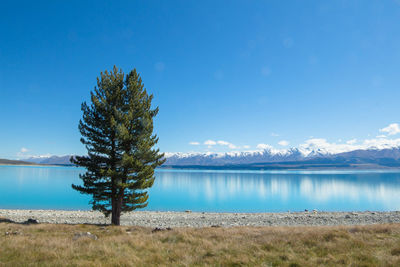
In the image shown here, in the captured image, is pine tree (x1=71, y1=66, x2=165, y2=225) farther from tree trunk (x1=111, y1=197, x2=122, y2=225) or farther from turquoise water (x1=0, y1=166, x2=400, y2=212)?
turquoise water (x1=0, y1=166, x2=400, y2=212)

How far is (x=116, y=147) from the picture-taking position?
67.4 feet

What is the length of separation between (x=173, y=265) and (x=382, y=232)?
1174 cm

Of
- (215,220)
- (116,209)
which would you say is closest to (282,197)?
(215,220)

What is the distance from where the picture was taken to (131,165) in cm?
1977

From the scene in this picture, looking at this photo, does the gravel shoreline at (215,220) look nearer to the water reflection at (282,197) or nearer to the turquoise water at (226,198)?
the turquoise water at (226,198)

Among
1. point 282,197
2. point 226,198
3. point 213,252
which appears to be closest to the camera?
point 213,252

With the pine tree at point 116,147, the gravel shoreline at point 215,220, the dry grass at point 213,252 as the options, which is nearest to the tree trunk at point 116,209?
the pine tree at point 116,147

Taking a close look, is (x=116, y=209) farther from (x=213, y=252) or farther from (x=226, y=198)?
(x=226, y=198)

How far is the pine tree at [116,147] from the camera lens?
19.9m

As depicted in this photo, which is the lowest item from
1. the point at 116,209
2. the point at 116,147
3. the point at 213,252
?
the point at 116,209

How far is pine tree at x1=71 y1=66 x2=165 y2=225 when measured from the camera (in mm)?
19859

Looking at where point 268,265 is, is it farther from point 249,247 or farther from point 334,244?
point 334,244

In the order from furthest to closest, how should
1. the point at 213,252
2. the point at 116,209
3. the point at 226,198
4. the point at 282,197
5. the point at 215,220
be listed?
the point at 282,197 → the point at 226,198 → the point at 215,220 → the point at 116,209 → the point at 213,252

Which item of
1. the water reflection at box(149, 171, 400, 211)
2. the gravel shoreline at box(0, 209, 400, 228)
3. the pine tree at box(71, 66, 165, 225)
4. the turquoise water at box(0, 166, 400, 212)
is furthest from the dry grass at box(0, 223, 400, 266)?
the water reflection at box(149, 171, 400, 211)
